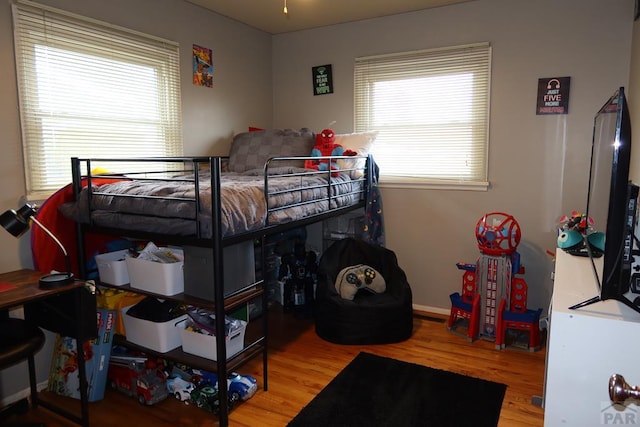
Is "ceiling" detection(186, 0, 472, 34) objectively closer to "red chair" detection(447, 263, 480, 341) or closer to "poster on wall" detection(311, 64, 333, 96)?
"poster on wall" detection(311, 64, 333, 96)

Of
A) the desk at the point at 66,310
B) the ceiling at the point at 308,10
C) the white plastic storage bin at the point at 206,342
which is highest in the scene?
the ceiling at the point at 308,10

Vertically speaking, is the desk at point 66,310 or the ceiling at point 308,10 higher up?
the ceiling at point 308,10

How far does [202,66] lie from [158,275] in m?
1.87

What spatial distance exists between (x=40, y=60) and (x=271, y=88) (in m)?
2.12

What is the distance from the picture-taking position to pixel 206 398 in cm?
223

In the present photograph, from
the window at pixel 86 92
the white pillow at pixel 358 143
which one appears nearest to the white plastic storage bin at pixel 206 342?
the window at pixel 86 92

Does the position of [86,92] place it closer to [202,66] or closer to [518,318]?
[202,66]

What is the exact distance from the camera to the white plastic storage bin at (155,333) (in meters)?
2.20

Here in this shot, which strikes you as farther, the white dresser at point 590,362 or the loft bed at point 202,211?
the loft bed at point 202,211

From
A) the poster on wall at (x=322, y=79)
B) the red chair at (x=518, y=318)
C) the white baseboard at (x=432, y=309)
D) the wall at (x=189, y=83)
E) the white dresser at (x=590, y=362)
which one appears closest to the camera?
the white dresser at (x=590, y=362)

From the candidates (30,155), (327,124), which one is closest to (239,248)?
(30,155)

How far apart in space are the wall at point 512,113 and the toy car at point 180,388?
6.59ft

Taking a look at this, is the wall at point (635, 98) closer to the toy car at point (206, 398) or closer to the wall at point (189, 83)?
the toy car at point (206, 398)

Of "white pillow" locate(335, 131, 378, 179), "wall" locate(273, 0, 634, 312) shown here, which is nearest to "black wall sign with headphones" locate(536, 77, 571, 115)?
"wall" locate(273, 0, 634, 312)
